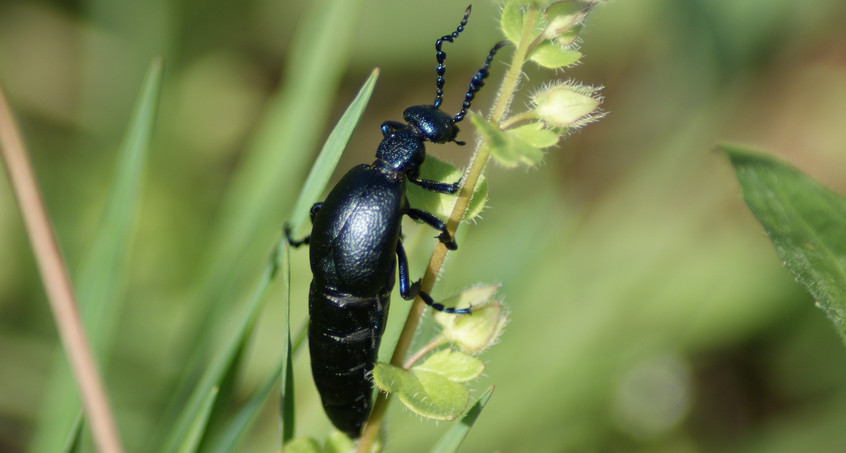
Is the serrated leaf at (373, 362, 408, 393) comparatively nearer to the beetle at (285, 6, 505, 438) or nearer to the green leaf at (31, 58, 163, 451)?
the beetle at (285, 6, 505, 438)

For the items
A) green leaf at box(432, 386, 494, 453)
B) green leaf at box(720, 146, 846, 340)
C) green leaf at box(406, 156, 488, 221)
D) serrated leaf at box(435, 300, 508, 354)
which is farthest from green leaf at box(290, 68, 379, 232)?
green leaf at box(720, 146, 846, 340)

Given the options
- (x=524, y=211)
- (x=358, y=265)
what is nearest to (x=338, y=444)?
(x=358, y=265)

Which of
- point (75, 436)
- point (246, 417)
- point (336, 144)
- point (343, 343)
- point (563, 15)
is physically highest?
point (563, 15)

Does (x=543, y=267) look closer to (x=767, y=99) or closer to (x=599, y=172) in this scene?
(x=599, y=172)

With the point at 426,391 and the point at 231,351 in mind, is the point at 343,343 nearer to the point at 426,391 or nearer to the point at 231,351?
the point at 231,351

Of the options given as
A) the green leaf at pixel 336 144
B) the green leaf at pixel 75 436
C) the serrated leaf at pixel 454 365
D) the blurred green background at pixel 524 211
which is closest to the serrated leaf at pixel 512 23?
the green leaf at pixel 336 144

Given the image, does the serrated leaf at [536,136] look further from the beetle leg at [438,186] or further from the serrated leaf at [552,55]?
the beetle leg at [438,186]
